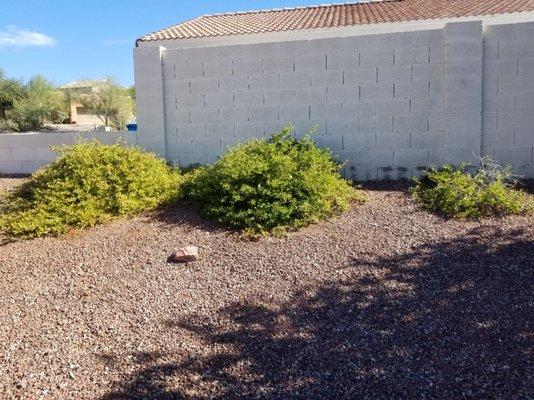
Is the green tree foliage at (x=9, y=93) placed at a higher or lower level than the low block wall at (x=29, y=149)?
higher

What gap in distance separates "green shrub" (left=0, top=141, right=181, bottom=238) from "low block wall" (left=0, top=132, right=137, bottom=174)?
2299 millimetres

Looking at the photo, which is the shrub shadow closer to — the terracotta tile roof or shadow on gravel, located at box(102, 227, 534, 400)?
shadow on gravel, located at box(102, 227, 534, 400)

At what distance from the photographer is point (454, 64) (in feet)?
23.7

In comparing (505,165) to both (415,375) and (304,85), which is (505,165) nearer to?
(304,85)

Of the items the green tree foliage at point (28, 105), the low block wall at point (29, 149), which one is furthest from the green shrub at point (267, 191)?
the green tree foliage at point (28, 105)

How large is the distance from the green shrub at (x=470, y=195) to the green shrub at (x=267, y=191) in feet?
3.34

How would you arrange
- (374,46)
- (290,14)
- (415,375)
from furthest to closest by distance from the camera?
(290,14), (374,46), (415,375)

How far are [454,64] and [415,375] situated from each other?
17.0 ft

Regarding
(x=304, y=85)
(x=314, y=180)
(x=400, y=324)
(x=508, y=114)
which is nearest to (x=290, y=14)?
(x=304, y=85)

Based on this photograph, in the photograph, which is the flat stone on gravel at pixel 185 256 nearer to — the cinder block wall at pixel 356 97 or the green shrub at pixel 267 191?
the green shrub at pixel 267 191

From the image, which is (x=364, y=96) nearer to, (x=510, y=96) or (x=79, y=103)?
(x=510, y=96)

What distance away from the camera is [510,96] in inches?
284

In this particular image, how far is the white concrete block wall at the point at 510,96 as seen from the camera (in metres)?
7.12

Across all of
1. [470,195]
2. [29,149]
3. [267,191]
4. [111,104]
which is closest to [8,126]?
[111,104]
